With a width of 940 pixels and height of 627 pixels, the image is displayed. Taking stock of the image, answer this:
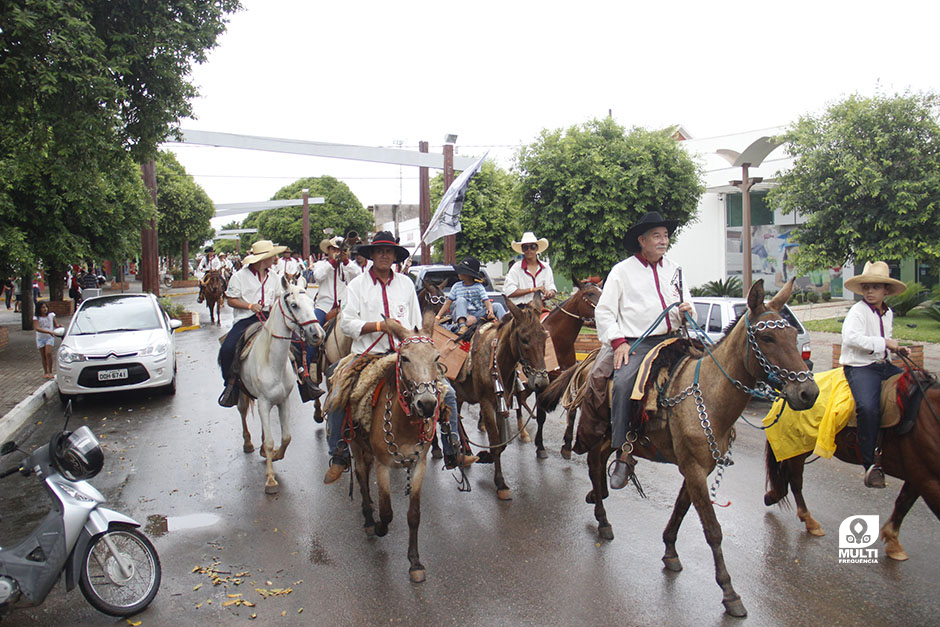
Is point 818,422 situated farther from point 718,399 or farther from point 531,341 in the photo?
point 531,341

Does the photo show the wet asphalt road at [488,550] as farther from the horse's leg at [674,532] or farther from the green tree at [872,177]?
the green tree at [872,177]

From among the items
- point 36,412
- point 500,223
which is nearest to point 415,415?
point 36,412

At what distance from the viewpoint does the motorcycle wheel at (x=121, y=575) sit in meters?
4.46

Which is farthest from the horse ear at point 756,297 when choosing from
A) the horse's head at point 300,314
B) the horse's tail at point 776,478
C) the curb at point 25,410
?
the curb at point 25,410

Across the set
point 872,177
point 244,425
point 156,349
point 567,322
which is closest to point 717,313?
point 567,322

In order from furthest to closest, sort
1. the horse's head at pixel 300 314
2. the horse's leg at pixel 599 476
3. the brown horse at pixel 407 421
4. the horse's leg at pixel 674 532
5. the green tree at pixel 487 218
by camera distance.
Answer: the green tree at pixel 487 218
the horse's head at pixel 300 314
the horse's leg at pixel 599 476
the horse's leg at pixel 674 532
the brown horse at pixel 407 421

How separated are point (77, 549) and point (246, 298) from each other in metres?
4.71

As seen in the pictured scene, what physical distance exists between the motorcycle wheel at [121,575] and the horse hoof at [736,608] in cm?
401

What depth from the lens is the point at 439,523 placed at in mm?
6219

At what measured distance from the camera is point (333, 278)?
1089cm

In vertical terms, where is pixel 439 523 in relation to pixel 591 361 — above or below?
below

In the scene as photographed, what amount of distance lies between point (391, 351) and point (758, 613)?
3.57m

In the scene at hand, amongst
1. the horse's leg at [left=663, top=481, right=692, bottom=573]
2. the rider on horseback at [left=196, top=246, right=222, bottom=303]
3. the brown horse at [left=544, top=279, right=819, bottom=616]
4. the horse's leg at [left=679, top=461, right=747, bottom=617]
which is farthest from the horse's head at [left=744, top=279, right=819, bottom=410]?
the rider on horseback at [left=196, top=246, right=222, bottom=303]

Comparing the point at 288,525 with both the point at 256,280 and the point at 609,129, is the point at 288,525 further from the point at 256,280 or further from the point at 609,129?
the point at 609,129
